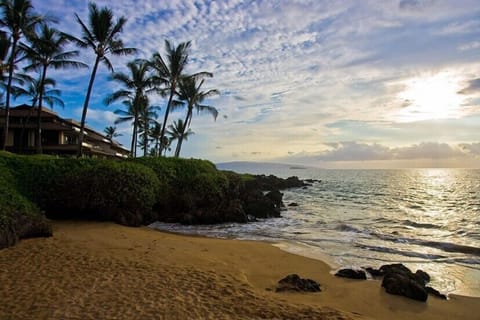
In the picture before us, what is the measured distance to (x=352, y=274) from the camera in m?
8.59

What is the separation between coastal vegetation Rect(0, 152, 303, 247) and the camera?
38.7 ft

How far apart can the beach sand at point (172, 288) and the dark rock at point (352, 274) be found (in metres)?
0.23

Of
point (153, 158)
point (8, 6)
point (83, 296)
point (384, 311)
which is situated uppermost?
point (8, 6)

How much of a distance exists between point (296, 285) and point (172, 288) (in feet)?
8.53

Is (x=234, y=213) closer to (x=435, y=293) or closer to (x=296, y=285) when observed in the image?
(x=296, y=285)

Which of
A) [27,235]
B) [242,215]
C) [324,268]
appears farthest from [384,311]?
[242,215]

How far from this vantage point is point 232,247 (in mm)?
11391

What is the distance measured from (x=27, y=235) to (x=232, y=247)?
6163 mm

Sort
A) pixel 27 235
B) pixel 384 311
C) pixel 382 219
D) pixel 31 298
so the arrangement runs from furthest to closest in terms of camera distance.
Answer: pixel 382 219
pixel 27 235
pixel 384 311
pixel 31 298

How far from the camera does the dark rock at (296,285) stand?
24.1ft

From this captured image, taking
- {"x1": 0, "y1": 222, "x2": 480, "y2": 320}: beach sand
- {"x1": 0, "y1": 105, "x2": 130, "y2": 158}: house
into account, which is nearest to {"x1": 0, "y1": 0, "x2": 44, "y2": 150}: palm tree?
{"x1": 0, "y1": 105, "x2": 130, "y2": 158}: house

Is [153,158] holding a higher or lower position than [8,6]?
lower

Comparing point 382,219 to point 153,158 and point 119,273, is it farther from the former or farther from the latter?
point 119,273

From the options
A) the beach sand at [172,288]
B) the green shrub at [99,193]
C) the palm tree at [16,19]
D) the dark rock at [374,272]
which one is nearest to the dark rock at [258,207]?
the green shrub at [99,193]
